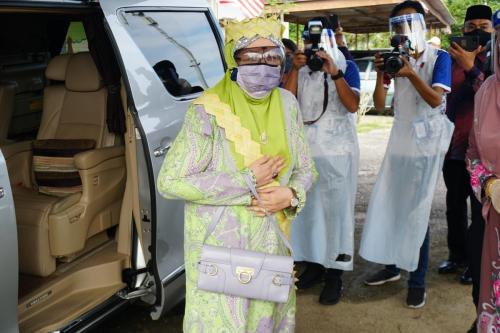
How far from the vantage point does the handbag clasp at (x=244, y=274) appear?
2043mm

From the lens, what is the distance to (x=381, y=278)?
4121mm

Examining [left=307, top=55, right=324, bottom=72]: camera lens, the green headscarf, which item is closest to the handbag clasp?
the green headscarf

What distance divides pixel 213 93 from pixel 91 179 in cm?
155

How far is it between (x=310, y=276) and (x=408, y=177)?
104 cm

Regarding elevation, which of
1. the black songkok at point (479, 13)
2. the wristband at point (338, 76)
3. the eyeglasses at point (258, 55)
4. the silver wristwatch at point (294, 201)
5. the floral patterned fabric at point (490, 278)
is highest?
the black songkok at point (479, 13)

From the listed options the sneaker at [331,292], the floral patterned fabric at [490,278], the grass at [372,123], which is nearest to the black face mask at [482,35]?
the floral patterned fabric at [490,278]

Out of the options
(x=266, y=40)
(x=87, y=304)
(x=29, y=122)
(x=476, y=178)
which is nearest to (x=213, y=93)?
(x=266, y=40)

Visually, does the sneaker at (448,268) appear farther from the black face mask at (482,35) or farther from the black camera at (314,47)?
the black camera at (314,47)

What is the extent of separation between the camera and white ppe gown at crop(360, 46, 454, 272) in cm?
359

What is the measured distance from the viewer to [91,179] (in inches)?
135

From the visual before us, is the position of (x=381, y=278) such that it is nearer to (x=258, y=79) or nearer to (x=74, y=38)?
(x=258, y=79)

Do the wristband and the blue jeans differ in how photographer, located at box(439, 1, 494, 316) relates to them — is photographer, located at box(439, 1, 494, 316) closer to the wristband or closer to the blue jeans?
the blue jeans

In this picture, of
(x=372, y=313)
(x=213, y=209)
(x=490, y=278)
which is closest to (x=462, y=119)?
(x=372, y=313)

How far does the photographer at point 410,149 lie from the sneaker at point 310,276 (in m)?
0.41
